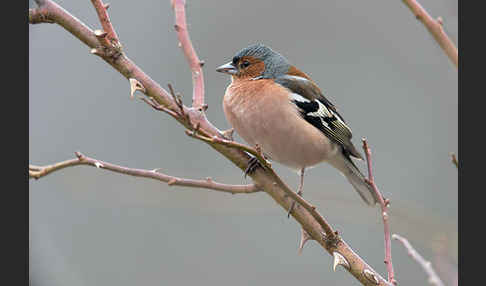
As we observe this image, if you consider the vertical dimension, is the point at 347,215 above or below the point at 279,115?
below

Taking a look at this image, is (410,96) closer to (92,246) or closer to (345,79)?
(345,79)

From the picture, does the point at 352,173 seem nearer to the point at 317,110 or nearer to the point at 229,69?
the point at 317,110

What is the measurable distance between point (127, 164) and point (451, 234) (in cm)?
314

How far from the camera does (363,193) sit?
3965 millimetres

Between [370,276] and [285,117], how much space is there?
1.68 m

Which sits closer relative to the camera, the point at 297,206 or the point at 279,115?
the point at 297,206

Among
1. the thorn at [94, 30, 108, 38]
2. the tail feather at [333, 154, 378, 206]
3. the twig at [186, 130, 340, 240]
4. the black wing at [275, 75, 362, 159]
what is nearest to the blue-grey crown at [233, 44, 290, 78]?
the black wing at [275, 75, 362, 159]

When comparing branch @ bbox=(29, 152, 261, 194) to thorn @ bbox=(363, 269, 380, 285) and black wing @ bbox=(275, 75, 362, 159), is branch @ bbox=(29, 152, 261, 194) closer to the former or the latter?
thorn @ bbox=(363, 269, 380, 285)

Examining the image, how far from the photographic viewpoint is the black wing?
12.8 ft

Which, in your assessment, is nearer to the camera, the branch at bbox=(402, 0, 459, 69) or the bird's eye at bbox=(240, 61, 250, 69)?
the branch at bbox=(402, 0, 459, 69)

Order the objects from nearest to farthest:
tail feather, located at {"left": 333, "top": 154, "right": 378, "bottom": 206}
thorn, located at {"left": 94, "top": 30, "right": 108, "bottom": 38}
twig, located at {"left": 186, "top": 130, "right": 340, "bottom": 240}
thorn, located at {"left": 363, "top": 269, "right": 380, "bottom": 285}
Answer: twig, located at {"left": 186, "top": 130, "right": 340, "bottom": 240} → thorn, located at {"left": 363, "top": 269, "right": 380, "bottom": 285} → thorn, located at {"left": 94, "top": 30, "right": 108, "bottom": 38} → tail feather, located at {"left": 333, "top": 154, "right": 378, "bottom": 206}

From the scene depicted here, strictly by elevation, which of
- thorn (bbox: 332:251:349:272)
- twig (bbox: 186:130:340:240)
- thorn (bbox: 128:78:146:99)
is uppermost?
thorn (bbox: 128:78:146:99)

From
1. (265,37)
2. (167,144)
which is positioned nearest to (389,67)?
(265,37)

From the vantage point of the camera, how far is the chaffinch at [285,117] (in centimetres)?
366
